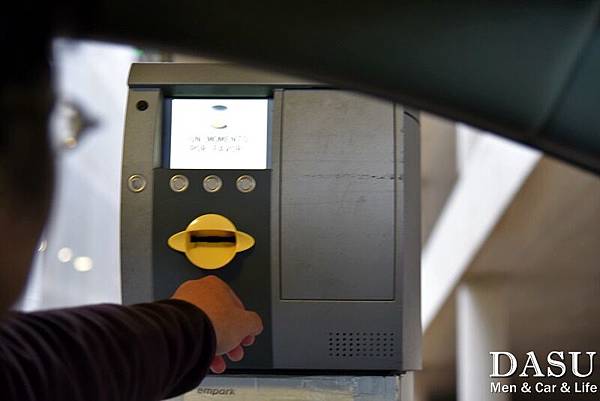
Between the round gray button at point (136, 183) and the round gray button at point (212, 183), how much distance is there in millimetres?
82

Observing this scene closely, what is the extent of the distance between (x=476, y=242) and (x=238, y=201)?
11.3 feet

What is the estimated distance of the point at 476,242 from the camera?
451cm

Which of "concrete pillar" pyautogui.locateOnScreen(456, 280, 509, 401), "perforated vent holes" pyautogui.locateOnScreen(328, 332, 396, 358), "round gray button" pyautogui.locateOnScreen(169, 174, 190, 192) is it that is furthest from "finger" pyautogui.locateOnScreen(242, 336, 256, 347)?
"concrete pillar" pyautogui.locateOnScreen(456, 280, 509, 401)

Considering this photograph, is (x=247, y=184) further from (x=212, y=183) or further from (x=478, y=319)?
(x=478, y=319)

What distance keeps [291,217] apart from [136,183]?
0.21 meters

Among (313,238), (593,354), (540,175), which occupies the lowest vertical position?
(593,354)

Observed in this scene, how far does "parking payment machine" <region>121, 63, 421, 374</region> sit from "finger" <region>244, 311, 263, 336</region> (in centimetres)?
3

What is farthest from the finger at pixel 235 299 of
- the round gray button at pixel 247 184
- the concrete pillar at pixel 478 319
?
the concrete pillar at pixel 478 319

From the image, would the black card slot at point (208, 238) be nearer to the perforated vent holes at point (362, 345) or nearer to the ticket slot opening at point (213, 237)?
the ticket slot opening at point (213, 237)

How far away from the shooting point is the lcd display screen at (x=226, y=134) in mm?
1213

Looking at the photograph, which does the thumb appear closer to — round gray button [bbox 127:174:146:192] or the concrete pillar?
round gray button [bbox 127:174:146:192]

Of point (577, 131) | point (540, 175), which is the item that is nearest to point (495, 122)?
point (577, 131)

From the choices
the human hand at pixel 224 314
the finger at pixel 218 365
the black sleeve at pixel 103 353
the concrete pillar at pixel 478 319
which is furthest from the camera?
the concrete pillar at pixel 478 319

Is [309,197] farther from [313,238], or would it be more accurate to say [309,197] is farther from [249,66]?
[249,66]
